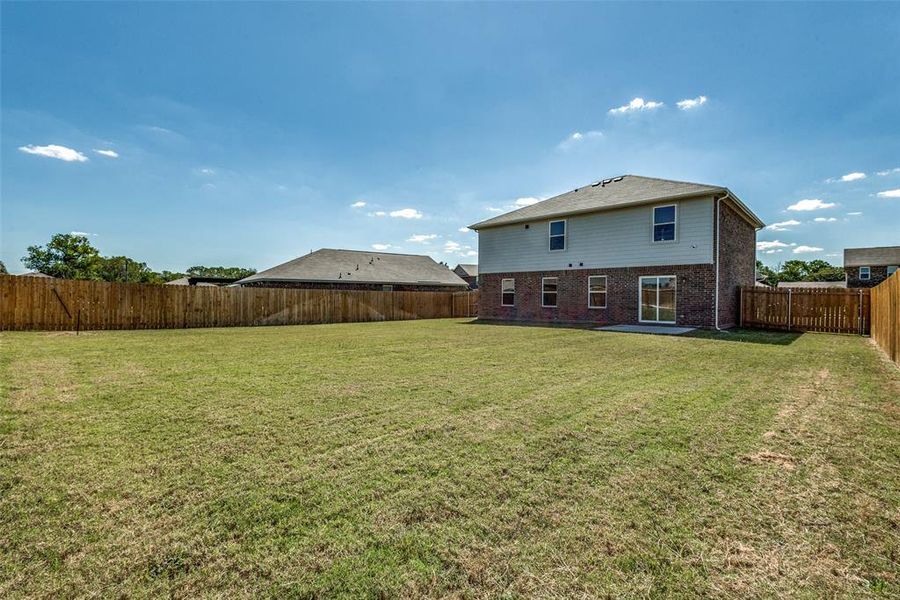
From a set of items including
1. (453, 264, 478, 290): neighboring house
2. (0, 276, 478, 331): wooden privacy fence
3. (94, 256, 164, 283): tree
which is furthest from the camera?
(453, 264, 478, 290): neighboring house

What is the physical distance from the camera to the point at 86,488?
104 inches

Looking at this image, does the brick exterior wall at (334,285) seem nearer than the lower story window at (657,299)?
No

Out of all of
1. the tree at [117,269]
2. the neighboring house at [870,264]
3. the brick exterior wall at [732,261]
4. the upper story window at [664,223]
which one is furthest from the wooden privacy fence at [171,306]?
the neighboring house at [870,264]

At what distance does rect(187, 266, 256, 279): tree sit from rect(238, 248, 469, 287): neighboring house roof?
62031 millimetres

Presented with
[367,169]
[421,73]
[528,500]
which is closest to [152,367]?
[528,500]

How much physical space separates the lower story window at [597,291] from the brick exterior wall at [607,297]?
0.51ft

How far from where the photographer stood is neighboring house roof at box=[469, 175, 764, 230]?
590 inches

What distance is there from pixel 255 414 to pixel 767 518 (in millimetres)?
4445

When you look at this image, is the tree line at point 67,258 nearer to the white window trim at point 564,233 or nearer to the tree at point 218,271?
the tree at point 218,271

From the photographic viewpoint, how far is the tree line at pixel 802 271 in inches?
2662

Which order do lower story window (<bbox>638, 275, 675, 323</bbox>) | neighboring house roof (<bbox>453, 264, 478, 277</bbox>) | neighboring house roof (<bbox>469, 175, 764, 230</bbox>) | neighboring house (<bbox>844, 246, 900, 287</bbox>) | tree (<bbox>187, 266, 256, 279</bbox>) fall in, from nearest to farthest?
neighboring house roof (<bbox>469, 175, 764, 230</bbox>)
lower story window (<bbox>638, 275, 675, 323</bbox>)
neighboring house (<bbox>844, 246, 900, 287</bbox>)
neighboring house roof (<bbox>453, 264, 478, 277</bbox>)
tree (<bbox>187, 266, 256, 279</bbox>)

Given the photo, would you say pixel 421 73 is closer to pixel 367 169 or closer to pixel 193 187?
pixel 367 169

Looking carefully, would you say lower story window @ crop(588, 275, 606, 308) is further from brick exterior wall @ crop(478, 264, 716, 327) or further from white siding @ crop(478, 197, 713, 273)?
white siding @ crop(478, 197, 713, 273)

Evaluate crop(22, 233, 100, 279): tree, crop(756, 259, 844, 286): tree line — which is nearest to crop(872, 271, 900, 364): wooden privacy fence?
crop(22, 233, 100, 279): tree
